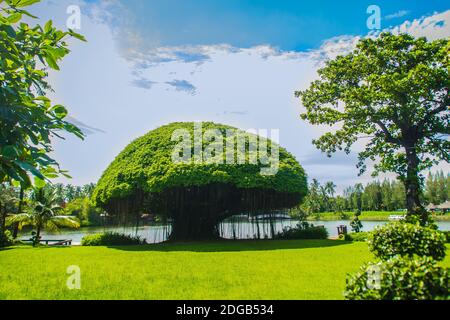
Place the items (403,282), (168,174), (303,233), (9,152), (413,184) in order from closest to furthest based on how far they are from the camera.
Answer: (9,152) < (403,282) < (168,174) < (413,184) < (303,233)

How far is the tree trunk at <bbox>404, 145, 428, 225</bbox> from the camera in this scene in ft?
65.7

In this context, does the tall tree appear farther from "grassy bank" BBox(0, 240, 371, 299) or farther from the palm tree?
the palm tree

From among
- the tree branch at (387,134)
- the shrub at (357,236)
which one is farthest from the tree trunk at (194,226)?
the tree branch at (387,134)

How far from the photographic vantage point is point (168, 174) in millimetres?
19406

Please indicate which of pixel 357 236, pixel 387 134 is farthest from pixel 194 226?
pixel 387 134

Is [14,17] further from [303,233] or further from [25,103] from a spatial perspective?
[303,233]

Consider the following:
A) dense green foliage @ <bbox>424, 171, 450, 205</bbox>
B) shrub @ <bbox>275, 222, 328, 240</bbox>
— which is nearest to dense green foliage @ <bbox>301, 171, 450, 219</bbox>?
dense green foliage @ <bbox>424, 171, 450, 205</bbox>

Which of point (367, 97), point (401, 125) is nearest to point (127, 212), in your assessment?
point (367, 97)

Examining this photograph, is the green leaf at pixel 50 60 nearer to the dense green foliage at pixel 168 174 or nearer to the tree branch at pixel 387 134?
the dense green foliage at pixel 168 174

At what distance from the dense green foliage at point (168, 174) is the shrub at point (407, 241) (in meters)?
11.2

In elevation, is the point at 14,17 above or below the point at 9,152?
above

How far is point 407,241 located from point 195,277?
217 inches
